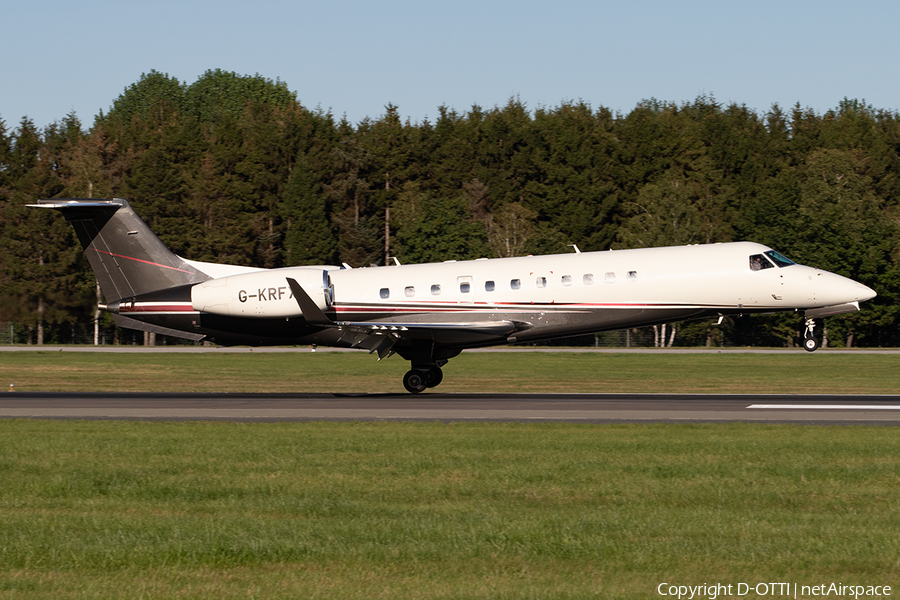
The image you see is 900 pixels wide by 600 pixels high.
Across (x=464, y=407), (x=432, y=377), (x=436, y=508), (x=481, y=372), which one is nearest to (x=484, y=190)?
(x=481, y=372)

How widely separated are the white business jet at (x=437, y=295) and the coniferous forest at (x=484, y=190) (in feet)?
111

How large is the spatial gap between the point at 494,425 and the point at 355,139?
260 ft

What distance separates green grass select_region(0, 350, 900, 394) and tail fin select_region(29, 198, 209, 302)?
419 cm

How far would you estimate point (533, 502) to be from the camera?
11391 millimetres

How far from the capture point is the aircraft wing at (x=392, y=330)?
1019 inches

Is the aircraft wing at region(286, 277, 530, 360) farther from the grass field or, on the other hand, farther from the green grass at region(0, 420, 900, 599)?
the green grass at region(0, 420, 900, 599)

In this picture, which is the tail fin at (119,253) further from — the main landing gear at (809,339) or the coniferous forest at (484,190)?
the coniferous forest at (484,190)

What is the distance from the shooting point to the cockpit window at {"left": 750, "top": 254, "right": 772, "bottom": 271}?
2616cm

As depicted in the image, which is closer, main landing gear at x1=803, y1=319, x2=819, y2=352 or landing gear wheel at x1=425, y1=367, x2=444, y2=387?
main landing gear at x1=803, y1=319, x2=819, y2=352

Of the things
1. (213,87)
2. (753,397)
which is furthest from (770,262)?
(213,87)

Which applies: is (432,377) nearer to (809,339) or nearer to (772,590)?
(809,339)

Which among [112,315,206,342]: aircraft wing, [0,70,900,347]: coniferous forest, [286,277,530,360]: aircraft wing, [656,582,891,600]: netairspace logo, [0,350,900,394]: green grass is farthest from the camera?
[0,70,900,347]: coniferous forest

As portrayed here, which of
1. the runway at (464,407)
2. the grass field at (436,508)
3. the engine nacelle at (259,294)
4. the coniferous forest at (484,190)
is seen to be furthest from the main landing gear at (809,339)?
the coniferous forest at (484,190)

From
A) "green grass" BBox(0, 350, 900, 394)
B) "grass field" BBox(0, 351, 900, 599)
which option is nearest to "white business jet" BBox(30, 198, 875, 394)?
"green grass" BBox(0, 350, 900, 394)
